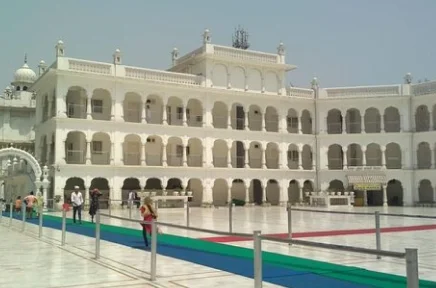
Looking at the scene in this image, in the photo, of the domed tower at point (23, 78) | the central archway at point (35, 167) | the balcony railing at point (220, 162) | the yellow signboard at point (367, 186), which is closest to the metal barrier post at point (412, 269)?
the central archway at point (35, 167)

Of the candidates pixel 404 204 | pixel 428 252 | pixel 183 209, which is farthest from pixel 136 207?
pixel 428 252

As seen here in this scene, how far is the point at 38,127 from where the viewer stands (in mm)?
42656

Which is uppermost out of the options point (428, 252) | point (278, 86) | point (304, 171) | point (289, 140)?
point (278, 86)

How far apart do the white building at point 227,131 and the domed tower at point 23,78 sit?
20958mm

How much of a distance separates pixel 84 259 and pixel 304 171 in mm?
37207

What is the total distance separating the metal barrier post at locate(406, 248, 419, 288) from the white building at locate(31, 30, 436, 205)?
1328 inches

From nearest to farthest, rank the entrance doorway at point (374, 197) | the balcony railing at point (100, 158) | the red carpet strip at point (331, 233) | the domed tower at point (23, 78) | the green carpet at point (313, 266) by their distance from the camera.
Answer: the green carpet at point (313, 266) < the red carpet strip at point (331, 233) < the balcony railing at point (100, 158) < the entrance doorway at point (374, 197) < the domed tower at point (23, 78)

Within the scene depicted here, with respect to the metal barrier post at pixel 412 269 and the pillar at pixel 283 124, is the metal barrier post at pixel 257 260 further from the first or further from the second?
the pillar at pixel 283 124

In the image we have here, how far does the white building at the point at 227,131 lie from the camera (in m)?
38.4

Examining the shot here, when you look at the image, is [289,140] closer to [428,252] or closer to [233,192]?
[233,192]

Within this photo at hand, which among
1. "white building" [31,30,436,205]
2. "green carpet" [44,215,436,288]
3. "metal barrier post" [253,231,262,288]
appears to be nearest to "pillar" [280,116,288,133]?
"white building" [31,30,436,205]

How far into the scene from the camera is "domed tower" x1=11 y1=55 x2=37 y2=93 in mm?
62250

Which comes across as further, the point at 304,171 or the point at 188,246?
the point at 304,171

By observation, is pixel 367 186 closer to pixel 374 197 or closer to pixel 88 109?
pixel 374 197
